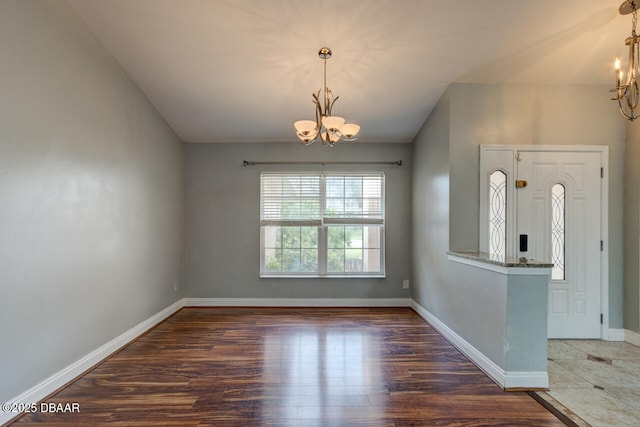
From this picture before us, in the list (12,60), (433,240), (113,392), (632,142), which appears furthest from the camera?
(433,240)

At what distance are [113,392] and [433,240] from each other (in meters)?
3.41

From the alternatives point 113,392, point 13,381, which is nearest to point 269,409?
point 113,392

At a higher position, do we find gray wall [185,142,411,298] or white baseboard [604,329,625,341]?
gray wall [185,142,411,298]

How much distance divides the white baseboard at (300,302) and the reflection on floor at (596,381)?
204 centimetres

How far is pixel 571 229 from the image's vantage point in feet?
11.9

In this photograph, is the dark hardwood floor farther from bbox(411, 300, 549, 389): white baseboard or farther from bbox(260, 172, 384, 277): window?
bbox(260, 172, 384, 277): window

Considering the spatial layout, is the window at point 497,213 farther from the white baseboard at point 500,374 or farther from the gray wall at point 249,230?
the gray wall at point 249,230

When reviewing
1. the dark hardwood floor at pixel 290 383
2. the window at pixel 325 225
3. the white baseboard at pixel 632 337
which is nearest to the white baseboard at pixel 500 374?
the dark hardwood floor at pixel 290 383

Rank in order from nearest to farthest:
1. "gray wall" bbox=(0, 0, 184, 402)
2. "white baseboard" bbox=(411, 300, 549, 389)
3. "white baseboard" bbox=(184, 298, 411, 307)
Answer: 1. "gray wall" bbox=(0, 0, 184, 402)
2. "white baseboard" bbox=(411, 300, 549, 389)
3. "white baseboard" bbox=(184, 298, 411, 307)

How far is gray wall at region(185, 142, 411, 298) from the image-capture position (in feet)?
16.5

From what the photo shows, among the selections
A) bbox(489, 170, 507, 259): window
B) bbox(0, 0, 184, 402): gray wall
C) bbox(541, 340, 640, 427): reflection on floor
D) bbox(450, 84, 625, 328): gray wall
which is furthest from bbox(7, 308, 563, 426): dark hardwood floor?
bbox(450, 84, 625, 328): gray wall

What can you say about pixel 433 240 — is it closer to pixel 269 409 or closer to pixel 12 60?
pixel 269 409

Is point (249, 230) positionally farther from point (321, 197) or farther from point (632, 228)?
point (632, 228)

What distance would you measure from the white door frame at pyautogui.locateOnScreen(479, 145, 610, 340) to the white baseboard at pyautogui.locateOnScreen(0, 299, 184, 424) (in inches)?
147
